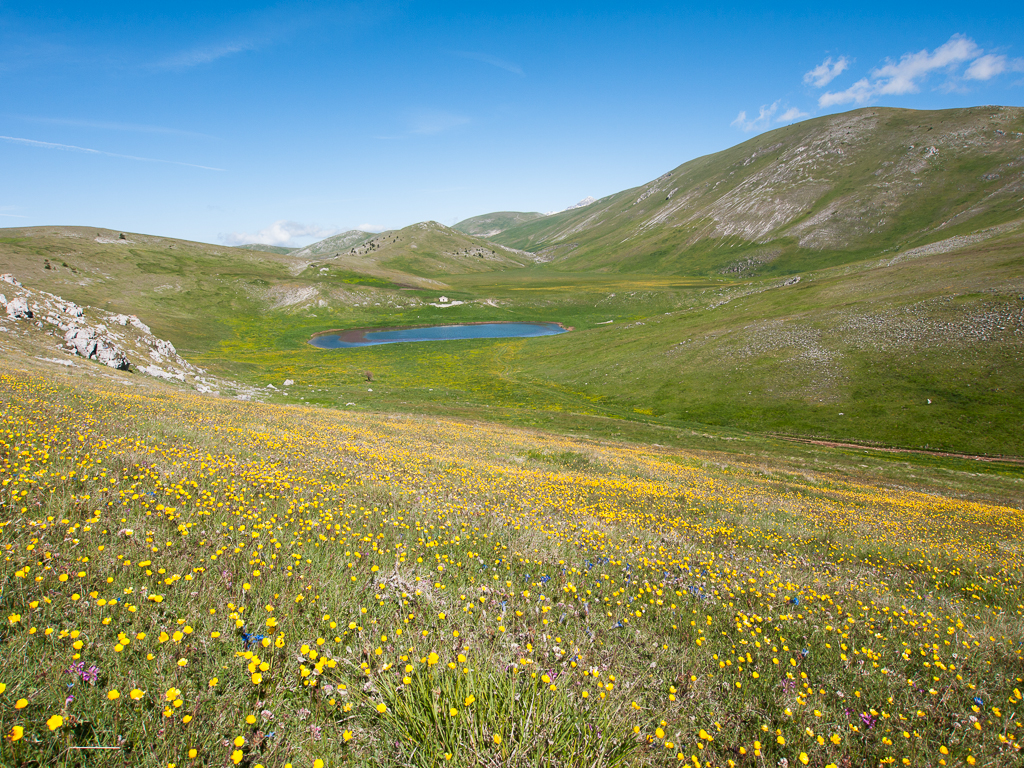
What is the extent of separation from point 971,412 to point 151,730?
6953 centimetres

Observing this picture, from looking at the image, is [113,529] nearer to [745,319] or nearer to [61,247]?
[745,319]

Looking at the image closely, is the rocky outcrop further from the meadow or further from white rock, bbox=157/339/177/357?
the meadow

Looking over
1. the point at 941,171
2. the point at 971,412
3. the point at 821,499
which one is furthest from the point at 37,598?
the point at 941,171

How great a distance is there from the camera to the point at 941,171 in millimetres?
196875

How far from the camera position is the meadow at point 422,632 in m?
3.32

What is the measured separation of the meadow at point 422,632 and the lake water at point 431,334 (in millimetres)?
105549

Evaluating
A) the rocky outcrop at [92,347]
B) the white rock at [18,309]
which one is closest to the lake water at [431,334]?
the rocky outcrop at [92,347]

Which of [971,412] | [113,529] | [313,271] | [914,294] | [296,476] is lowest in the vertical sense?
[971,412]

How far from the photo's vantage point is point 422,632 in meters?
4.42

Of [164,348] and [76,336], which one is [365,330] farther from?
[76,336]

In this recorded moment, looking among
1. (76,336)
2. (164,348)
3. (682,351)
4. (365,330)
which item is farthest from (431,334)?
(76,336)

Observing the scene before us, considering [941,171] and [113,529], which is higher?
[941,171]

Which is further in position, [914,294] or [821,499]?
[914,294]

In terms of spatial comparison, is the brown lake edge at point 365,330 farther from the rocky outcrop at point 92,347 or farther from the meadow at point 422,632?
the meadow at point 422,632
